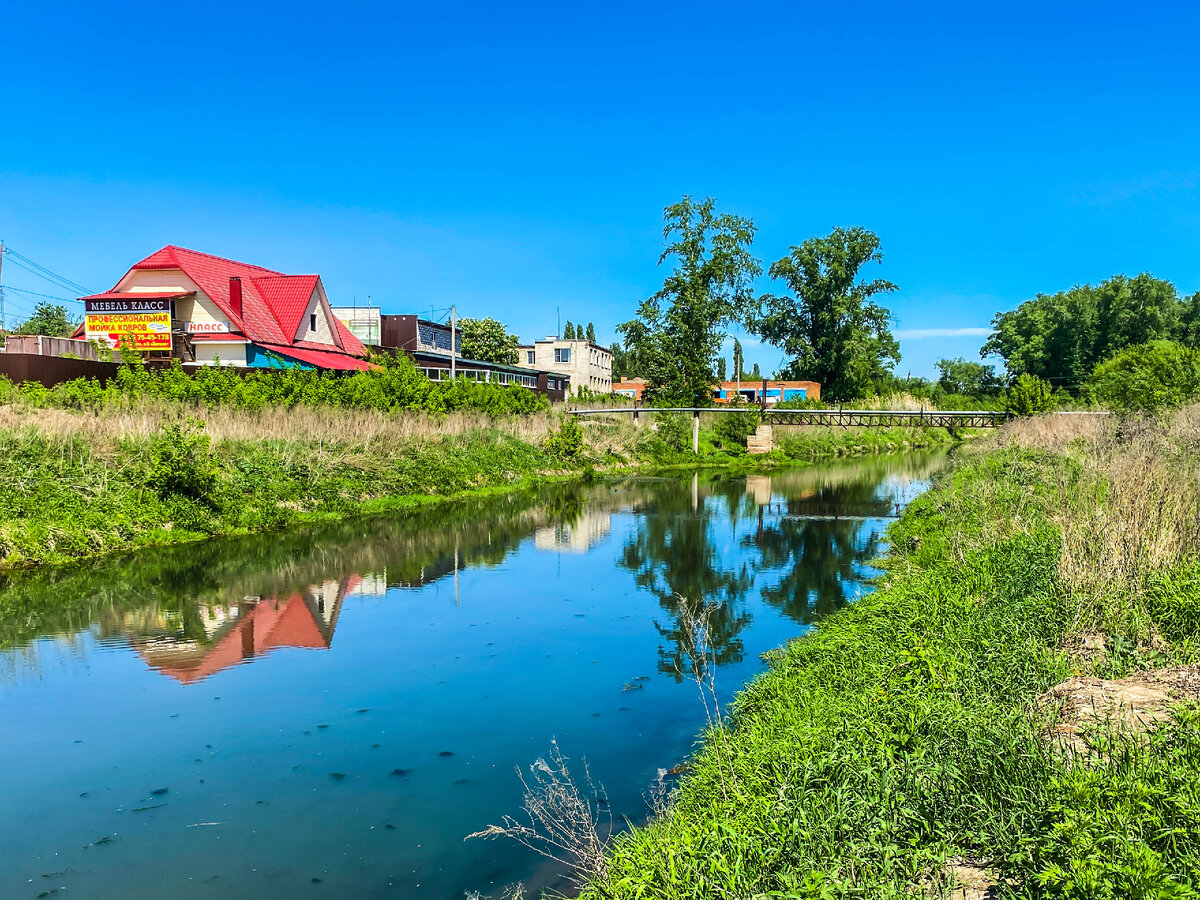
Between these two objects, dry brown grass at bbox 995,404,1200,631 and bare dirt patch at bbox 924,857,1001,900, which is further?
dry brown grass at bbox 995,404,1200,631

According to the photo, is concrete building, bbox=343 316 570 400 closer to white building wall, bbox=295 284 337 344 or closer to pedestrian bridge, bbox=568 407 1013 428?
white building wall, bbox=295 284 337 344

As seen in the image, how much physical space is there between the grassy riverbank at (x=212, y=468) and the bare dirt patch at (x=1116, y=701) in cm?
1544

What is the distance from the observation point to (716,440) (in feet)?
156

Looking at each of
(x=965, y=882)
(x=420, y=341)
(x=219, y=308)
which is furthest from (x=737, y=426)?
(x=965, y=882)

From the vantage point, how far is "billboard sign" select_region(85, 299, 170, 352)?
35969mm

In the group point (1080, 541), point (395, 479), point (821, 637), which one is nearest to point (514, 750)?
point (821, 637)

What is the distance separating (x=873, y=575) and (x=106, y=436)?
53.7 ft

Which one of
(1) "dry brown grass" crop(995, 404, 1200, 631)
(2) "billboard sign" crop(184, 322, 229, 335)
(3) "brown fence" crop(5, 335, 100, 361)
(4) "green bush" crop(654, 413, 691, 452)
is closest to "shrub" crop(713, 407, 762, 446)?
(4) "green bush" crop(654, 413, 691, 452)

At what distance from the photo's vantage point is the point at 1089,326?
7156 cm

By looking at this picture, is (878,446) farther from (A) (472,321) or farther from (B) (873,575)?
(B) (873,575)

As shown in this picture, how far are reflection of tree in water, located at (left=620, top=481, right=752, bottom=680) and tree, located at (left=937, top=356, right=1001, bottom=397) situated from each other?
251 feet

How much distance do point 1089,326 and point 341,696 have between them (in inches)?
3123

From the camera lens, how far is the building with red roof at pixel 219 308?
36.5m

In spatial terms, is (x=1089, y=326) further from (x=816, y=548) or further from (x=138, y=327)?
(x=138, y=327)
